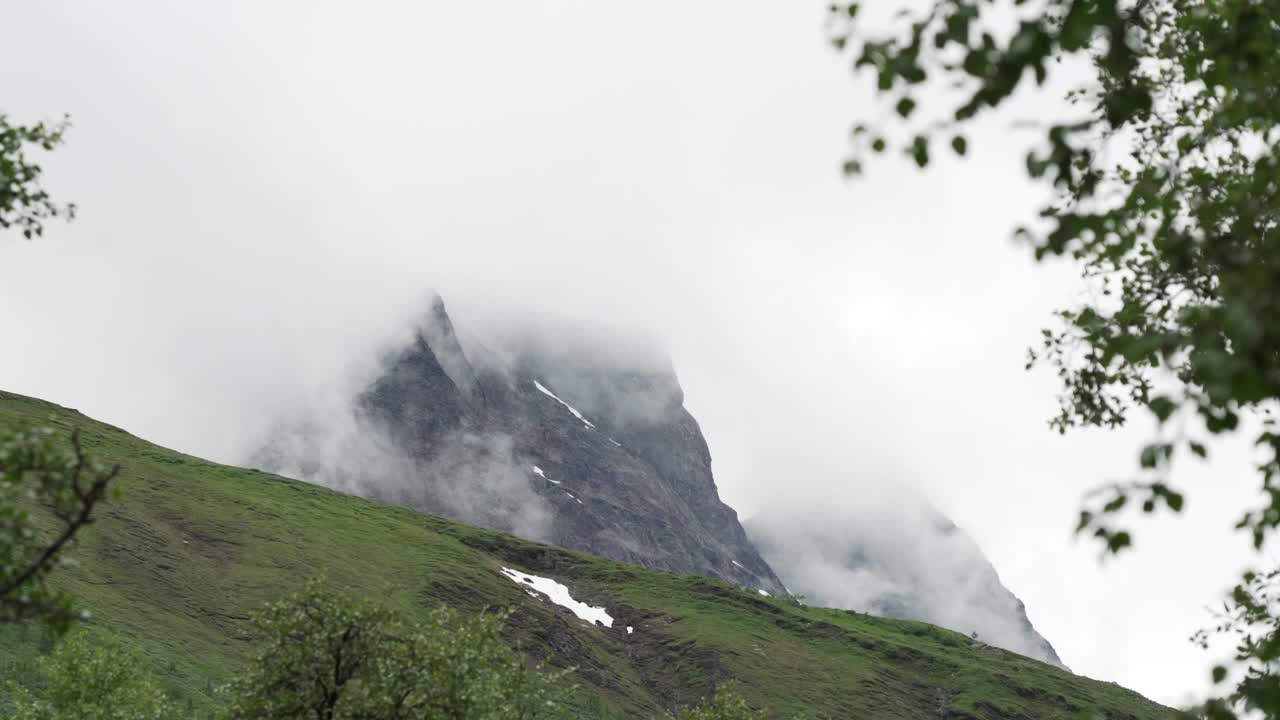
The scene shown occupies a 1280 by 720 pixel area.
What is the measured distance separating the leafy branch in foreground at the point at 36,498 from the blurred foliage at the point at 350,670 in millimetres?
18196

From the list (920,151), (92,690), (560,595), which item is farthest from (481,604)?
(920,151)

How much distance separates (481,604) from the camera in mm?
144875

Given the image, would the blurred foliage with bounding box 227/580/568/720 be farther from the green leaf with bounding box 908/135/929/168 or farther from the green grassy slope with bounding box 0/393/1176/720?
the green grassy slope with bounding box 0/393/1176/720

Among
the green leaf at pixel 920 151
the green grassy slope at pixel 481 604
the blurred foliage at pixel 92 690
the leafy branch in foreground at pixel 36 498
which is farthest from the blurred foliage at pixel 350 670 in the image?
the green grassy slope at pixel 481 604

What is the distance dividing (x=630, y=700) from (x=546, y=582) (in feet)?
155

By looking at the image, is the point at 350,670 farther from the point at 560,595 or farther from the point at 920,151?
the point at 560,595

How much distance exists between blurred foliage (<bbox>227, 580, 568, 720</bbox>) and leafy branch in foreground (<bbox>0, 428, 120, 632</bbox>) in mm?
18196

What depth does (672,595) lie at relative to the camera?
188875 millimetres

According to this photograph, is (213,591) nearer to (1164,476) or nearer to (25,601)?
(25,601)

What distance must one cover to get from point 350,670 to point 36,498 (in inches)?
795

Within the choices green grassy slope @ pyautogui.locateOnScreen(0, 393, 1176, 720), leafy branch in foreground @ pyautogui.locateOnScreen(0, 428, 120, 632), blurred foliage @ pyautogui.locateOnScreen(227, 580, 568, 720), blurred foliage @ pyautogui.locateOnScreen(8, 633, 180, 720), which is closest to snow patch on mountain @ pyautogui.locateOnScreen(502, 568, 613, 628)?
green grassy slope @ pyautogui.locateOnScreen(0, 393, 1176, 720)

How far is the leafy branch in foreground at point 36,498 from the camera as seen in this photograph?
1176 centimetres

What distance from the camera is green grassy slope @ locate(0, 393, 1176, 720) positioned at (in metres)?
107

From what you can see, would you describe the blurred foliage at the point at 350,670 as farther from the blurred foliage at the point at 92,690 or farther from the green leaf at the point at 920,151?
the green leaf at the point at 920,151
